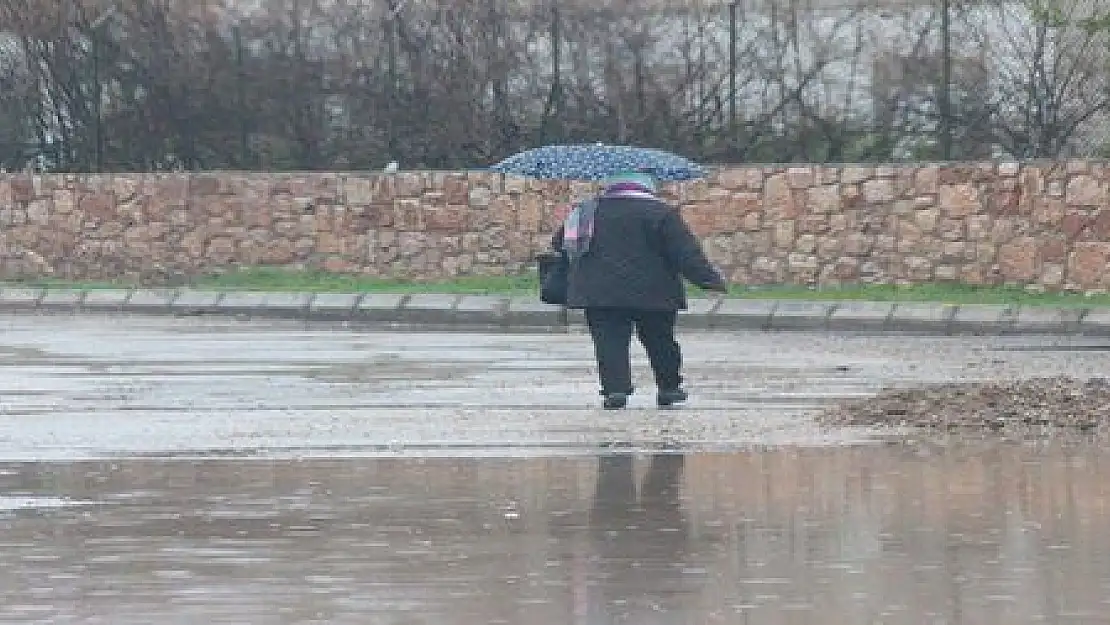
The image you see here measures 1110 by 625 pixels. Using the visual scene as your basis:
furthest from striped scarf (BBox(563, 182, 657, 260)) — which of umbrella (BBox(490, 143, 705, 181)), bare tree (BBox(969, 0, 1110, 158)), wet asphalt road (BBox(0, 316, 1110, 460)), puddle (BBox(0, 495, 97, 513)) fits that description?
bare tree (BBox(969, 0, 1110, 158))

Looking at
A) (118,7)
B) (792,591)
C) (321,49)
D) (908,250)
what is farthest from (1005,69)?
(792,591)

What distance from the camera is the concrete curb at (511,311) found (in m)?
26.1

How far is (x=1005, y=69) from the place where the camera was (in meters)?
30.1

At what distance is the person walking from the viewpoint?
17703 millimetres

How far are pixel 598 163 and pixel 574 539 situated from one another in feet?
34.9

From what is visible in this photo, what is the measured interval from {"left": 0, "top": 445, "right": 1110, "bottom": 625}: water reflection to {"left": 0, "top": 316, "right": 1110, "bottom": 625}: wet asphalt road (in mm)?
23

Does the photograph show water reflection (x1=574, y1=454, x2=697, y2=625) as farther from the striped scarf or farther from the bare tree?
the bare tree

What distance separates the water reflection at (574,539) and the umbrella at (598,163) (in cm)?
642

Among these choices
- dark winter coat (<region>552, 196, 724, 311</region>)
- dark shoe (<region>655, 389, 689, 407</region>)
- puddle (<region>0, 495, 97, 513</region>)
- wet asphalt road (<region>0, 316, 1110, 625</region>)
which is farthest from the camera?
dark winter coat (<region>552, 196, 724, 311</region>)

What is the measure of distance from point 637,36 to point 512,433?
16.8 m

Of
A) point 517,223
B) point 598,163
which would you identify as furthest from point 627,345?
point 517,223

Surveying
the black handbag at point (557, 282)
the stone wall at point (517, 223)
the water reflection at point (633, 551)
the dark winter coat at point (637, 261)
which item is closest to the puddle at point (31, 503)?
the water reflection at point (633, 551)

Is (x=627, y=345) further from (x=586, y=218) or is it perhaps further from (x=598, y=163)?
(x=598, y=163)

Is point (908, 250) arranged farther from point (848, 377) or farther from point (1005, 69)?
point (848, 377)
